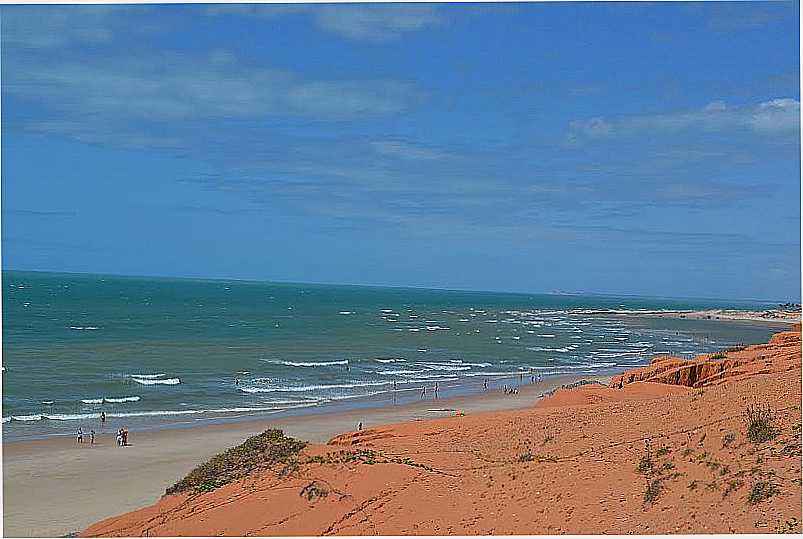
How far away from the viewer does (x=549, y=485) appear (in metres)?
7.85

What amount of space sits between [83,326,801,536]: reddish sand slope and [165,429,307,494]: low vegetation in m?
0.30

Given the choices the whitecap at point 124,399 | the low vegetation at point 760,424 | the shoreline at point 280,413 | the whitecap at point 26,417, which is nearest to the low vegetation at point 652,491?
the low vegetation at point 760,424

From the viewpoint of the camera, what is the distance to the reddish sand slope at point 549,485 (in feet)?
22.1

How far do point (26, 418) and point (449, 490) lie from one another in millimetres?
21332

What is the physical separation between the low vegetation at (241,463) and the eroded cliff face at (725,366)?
29.7ft

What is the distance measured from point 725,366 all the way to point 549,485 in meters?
11.0

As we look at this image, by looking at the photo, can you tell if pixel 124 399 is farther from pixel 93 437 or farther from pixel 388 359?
pixel 388 359

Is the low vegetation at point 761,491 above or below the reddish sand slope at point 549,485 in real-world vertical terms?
above

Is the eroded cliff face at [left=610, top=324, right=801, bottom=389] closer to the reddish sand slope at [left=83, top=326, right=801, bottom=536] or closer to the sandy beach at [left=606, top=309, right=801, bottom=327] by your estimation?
the reddish sand slope at [left=83, top=326, right=801, bottom=536]

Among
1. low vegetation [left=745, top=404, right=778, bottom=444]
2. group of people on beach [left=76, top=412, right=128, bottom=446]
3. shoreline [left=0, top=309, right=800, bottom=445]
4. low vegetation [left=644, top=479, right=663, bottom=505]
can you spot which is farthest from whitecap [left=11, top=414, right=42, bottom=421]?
low vegetation [left=745, top=404, right=778, bottom=444]

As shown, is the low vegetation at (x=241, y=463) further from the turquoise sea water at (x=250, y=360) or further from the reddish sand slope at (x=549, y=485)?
the turquoise sea water at (x=250, y=360)

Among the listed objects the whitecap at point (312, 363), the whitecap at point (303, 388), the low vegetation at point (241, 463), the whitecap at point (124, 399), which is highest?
the low vegetation at point (241, 463)

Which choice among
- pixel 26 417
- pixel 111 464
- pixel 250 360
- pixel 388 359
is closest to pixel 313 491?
pixel 111 464

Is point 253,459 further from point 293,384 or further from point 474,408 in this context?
point 293,384
